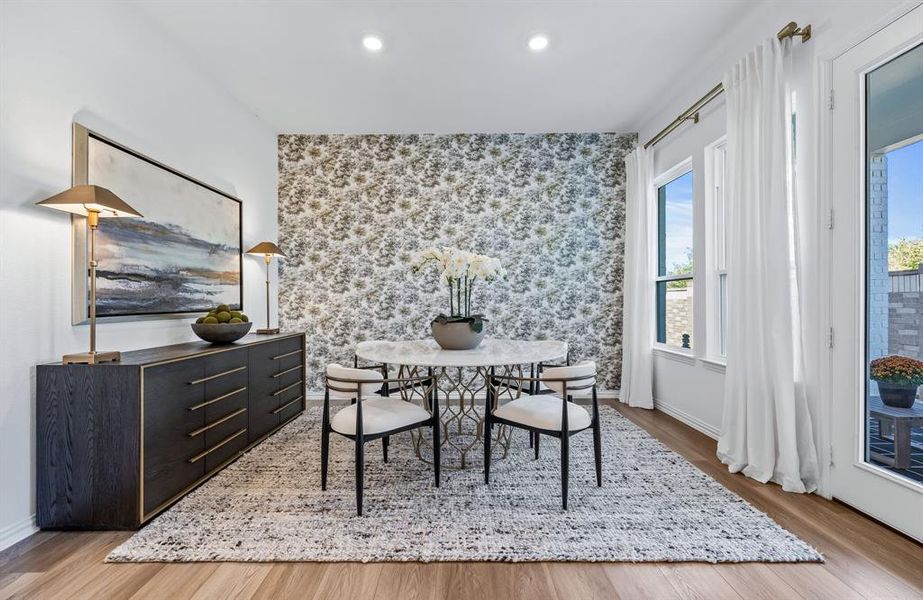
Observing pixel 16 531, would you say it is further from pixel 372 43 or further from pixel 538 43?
pixel 538 43

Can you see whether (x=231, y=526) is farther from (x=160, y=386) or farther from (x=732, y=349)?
(x=732, y=349)

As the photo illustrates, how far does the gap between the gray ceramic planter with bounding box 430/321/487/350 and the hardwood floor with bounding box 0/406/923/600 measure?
4.11 feet


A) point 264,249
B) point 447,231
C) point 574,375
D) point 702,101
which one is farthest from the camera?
point 447,231

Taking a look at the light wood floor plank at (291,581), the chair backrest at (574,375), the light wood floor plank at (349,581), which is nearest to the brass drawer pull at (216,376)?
the light wood floor plank at (291,581)

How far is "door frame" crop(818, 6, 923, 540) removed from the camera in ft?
6.37

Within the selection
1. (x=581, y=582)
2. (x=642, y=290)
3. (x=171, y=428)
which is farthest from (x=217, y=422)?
(x=642, y=290)

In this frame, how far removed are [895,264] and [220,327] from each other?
12.1ft

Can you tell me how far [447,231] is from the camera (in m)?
4.44

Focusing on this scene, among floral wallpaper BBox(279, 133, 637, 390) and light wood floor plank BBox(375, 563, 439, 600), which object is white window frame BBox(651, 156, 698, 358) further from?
Answer: light wood floor plank BBox(375, 563, 439, 600)

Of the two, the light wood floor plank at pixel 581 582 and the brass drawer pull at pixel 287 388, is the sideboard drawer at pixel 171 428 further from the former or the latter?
the light wood floor plank at pixel 581 582

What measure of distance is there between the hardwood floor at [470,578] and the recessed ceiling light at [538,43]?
3065mm

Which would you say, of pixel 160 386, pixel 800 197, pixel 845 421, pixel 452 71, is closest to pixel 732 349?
pixel 845 421

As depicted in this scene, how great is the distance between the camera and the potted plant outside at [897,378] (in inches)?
71.0

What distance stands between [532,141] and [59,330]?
4132 mm
